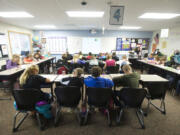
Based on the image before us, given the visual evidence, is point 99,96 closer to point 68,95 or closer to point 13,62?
point 68,95

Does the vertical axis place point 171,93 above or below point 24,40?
below

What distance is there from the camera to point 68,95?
1.63 meters

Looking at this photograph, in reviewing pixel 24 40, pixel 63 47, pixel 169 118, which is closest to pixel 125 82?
pixel 169 118

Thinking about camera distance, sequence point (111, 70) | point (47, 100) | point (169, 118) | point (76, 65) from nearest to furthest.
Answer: point (47, 100)
point (169, 118)
point (111, 70)
point (76, 65)

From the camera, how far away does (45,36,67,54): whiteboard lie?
285 inches

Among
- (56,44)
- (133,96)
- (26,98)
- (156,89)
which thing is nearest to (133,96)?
(133,96)

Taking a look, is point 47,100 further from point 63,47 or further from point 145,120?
point 63,47

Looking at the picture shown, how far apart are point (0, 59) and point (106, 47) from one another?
20.6 ft

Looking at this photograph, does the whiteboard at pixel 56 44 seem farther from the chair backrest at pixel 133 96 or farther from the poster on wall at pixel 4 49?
the chair backrest at pixel 133 96

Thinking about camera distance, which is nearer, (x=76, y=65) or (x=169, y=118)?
(x=169, y=118)

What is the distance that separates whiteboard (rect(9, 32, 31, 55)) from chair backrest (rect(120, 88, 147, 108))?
20.2 ft

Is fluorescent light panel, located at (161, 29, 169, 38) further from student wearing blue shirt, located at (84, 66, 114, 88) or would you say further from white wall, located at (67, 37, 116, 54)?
student wearing blue shirt, located at (84, 66, 114, 88)

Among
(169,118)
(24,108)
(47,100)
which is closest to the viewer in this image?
(24,108)

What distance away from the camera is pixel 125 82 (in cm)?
191
